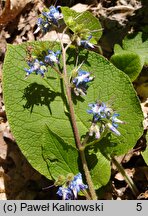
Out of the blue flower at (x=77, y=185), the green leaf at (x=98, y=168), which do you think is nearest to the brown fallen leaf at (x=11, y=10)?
the green leaf at (x=98, y=168)

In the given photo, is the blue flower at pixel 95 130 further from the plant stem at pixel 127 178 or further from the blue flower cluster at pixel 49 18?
the blue flower cluster at pixel 49 18

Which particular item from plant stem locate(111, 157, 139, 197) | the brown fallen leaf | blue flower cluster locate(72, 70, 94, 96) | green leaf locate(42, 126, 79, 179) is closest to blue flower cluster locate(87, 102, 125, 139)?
blue flower cluster locate(72, 70, 94, 96)

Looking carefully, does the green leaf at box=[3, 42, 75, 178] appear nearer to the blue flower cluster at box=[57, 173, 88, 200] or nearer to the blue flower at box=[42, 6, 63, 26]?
the blue flower at box=[42, 6, 63, 26]

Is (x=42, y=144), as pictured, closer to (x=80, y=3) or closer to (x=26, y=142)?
(x=26, y=142)

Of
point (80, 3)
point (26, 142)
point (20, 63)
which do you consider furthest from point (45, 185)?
point (80, 3)

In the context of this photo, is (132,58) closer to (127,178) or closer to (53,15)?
(53,15)
